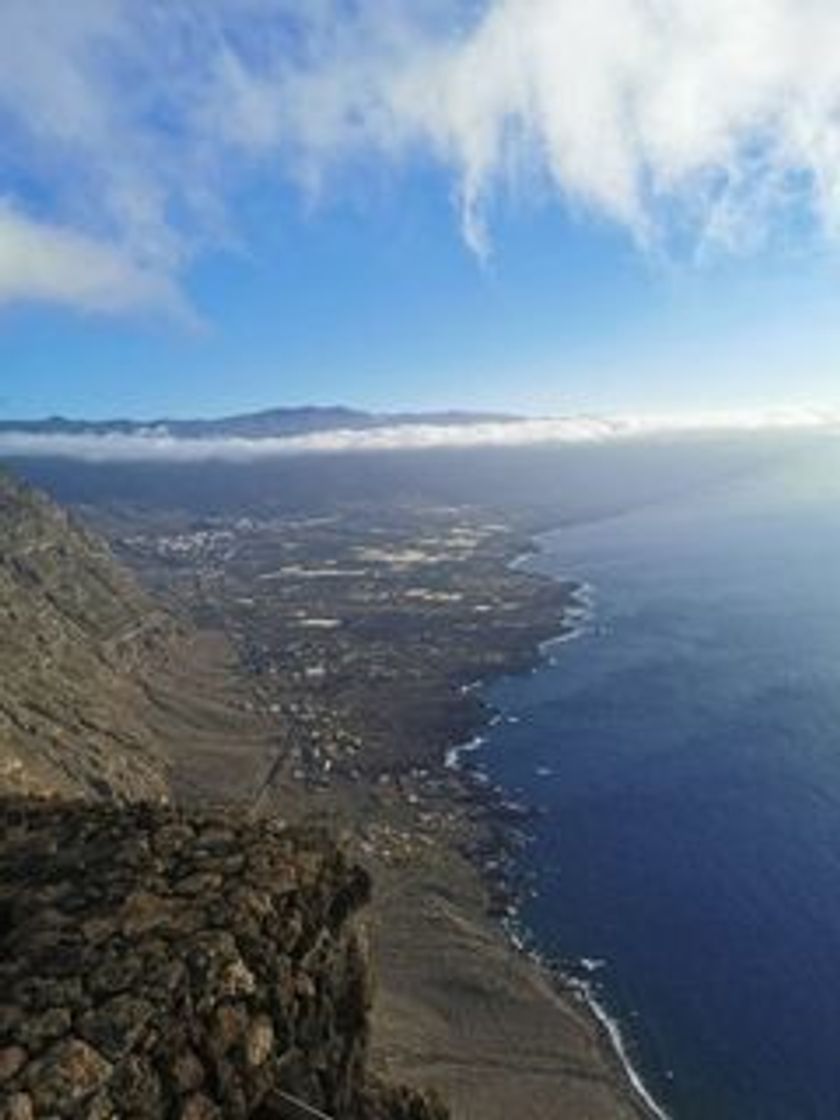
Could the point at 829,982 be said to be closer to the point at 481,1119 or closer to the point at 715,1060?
the point at 715,1060

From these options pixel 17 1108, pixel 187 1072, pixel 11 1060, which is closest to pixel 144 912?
pixel 187 1072

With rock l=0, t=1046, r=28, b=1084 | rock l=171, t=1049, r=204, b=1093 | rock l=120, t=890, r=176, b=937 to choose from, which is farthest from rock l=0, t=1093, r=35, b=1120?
rock l=120, t=890, r=176, b=937

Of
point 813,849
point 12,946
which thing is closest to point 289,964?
point 12,946

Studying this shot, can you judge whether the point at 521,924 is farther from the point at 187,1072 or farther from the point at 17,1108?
the point at 17,1108

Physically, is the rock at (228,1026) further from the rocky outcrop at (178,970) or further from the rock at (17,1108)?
the rock at (17,1108)

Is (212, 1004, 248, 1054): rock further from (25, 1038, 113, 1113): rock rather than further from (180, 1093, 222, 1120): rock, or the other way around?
(25, 1038, 113, 1113): rock
